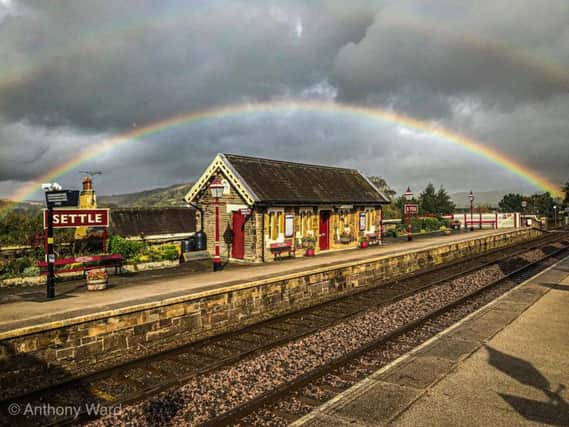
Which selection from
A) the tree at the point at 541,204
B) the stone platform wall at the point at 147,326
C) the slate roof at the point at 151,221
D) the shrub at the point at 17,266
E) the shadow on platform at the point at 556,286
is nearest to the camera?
the stone platform wall at the point at 147,326

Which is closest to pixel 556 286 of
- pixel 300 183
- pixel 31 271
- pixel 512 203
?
pixel 300 183

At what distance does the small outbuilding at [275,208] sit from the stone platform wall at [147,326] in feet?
16.3

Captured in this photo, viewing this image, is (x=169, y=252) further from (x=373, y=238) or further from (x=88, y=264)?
(x=373, y=238)

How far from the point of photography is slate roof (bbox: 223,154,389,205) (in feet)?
73.2

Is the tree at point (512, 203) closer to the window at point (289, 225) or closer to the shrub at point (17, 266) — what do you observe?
the window at point (289, 225)

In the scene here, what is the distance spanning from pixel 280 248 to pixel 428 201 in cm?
4774

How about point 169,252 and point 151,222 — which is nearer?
point 169,252

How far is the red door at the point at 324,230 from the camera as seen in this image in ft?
82.5

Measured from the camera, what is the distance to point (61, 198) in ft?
43.2

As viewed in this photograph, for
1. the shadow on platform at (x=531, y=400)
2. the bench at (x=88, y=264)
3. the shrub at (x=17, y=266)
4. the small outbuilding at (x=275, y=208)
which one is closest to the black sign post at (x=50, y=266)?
the bench at (x=88, y=264)

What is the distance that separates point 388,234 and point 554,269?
18.7m

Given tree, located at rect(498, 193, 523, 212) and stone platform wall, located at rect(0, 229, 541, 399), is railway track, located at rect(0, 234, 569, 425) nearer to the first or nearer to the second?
stone platform wall, located at rect(0, 229, 541, 399)

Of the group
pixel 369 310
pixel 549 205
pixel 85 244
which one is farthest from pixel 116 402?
pixel 549 205

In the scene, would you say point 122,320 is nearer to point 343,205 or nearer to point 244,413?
point 244,413
